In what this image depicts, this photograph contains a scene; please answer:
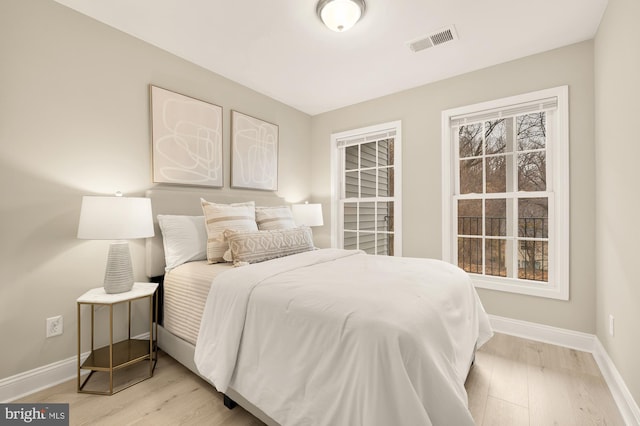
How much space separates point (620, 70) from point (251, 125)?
315cm

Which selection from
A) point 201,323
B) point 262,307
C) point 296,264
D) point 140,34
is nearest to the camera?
point 262,307

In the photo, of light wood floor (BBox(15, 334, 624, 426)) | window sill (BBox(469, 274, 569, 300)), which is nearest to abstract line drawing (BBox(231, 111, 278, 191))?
light wood floor (BBox(15, 334, 624, 426))

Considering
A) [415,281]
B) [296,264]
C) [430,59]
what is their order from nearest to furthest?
[415,281] < [296,264] < [430,59]

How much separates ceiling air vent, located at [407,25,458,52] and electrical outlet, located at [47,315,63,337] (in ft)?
11.5

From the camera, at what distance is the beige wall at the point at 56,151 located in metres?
1.86

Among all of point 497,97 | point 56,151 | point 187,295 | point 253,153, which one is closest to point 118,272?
point 187,295

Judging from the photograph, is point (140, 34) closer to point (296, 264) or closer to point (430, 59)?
point (296, 264)

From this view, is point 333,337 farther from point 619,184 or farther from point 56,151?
point 56,151

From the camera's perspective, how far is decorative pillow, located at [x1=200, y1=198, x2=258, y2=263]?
2.30 meters

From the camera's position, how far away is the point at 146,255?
2.47m

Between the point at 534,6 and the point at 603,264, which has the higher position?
the point at 534,6

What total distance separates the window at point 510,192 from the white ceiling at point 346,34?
520mm

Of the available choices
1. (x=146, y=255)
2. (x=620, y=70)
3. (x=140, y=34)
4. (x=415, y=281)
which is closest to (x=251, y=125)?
(x=140, y=34)

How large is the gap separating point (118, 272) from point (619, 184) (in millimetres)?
3371
